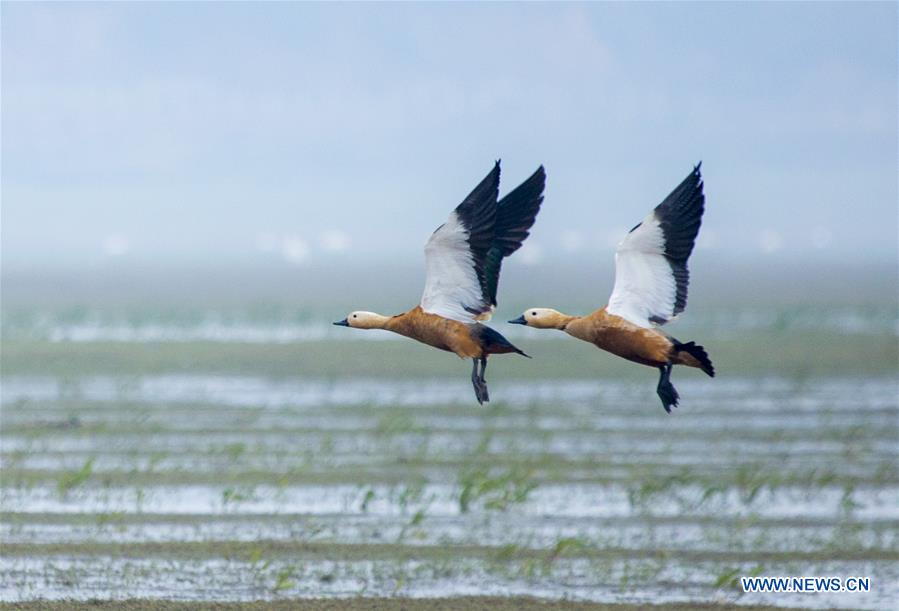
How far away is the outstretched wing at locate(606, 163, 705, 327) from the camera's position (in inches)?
423

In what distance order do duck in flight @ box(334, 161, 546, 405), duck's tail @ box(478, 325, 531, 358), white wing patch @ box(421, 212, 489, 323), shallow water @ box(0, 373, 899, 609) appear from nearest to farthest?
duck's tail @ box(478, 325, 531, 358)
duck in flight @ box(334, 161, 546, 405)
white wing patch @ box(421, 212, 489, 323)
shallow water @ box(0, 373, 899, 609)

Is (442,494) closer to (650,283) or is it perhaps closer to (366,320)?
(650,283)

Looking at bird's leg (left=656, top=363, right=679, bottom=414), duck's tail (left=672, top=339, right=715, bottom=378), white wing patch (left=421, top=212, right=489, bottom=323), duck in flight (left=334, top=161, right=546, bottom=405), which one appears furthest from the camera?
white wing patch (left=421, top=212, right=489, bottom=323)

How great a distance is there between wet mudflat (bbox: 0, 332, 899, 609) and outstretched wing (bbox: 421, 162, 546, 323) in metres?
7.83

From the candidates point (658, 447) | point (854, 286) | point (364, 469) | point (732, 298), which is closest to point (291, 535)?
point (364, 469)

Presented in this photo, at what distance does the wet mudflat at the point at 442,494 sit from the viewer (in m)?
19.3

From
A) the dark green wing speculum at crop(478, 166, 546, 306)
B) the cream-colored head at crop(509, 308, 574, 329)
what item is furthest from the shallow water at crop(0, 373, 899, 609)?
the cream-colored head at crop(509, 308, 574, 329)

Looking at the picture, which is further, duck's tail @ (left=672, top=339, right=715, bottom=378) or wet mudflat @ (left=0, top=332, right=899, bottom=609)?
wet mudflat @ (left=0, top=332, right=899, bottom=609)

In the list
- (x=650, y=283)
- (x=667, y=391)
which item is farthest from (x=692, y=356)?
(x=650, y=283)

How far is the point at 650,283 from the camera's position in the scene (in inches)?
428

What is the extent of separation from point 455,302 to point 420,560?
9.81 m

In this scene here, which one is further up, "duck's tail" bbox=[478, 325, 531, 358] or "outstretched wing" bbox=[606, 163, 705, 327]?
"outstretched wing" bbox=[606, 163, 705, 327]

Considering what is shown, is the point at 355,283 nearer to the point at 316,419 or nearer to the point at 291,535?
the point at 316,419

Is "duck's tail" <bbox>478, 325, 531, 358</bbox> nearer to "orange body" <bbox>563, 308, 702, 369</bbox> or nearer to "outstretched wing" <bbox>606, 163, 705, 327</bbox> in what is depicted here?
"orange body" <bbox>563, 308, 702, 369</bbox>
